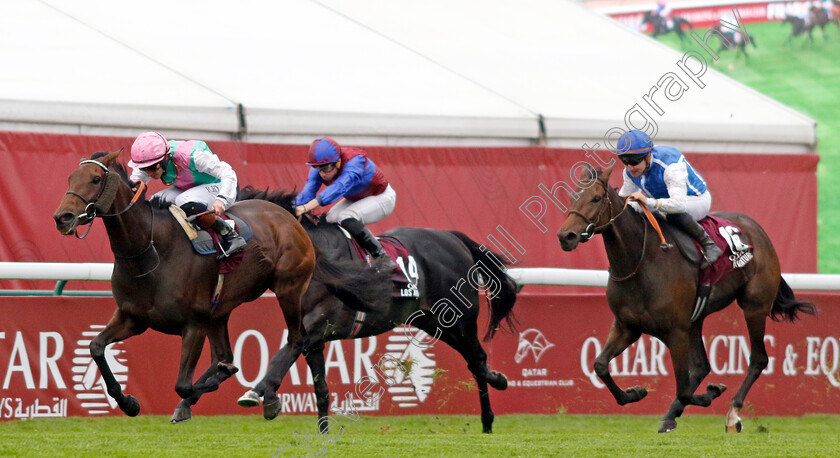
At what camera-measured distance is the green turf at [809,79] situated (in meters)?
23.0

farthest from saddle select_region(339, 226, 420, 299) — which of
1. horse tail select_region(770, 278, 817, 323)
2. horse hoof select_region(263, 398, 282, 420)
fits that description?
horse tail select_region(770, 278, 817, 323)

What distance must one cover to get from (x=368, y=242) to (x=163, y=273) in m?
1.64

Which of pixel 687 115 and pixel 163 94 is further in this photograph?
pixel 687 115

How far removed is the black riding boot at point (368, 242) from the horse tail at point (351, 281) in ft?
0.53

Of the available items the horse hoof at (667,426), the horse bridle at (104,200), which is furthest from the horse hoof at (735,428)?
the horse bridle at (104,200)

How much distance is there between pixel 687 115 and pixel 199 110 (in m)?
4.72

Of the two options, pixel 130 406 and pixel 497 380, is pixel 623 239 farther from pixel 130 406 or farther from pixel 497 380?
pixel 130 406

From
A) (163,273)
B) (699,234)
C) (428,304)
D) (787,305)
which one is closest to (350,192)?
(428,304)

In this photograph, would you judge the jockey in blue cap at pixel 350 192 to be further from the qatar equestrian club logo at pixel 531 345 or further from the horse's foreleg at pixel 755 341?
the horse's foreleg at pixel 755 341

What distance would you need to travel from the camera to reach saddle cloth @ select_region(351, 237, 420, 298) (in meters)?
7.32

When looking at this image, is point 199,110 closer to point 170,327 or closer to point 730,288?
point 170,327

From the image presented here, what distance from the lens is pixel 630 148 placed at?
7000 mm

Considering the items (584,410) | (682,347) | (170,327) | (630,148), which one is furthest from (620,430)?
(170,327)

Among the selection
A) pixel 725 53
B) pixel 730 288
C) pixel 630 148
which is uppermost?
pixel 630 148
